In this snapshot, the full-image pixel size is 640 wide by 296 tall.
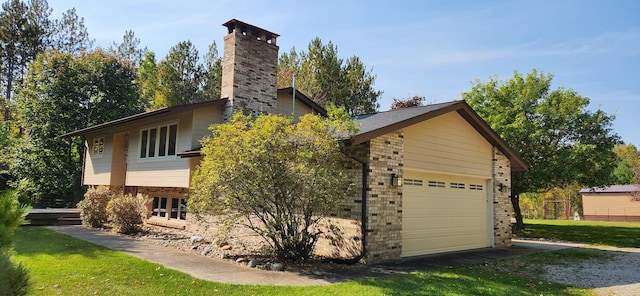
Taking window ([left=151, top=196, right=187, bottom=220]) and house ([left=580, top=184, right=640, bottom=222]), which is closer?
window ([left=151, top=196, right=187, bottom=220])

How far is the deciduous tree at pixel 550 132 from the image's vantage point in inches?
675

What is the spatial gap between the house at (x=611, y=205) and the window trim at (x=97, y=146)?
35187 mm

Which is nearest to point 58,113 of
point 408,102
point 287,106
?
point 287,106

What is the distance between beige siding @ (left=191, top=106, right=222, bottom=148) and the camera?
1305 cm

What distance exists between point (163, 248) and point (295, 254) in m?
→ 3.85

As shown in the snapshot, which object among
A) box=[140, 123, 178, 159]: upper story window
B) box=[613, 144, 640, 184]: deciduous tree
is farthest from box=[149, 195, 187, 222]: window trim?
box=[613, 144, 640, 184]: deciduous tree

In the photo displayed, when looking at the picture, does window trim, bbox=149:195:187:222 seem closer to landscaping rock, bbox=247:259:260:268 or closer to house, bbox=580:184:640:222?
landscaping rock, bbox=247:259:260:268

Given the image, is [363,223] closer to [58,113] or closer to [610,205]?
[58,113]

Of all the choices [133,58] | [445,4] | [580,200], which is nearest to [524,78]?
[445,4]

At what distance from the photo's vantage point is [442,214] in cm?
1124

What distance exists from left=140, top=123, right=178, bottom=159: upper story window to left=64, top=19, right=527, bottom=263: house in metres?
0.04

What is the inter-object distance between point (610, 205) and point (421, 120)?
110 feet

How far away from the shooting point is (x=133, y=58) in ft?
112

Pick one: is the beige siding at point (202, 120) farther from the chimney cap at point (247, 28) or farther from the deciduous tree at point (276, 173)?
the deciduous tree at point (276, 173)
